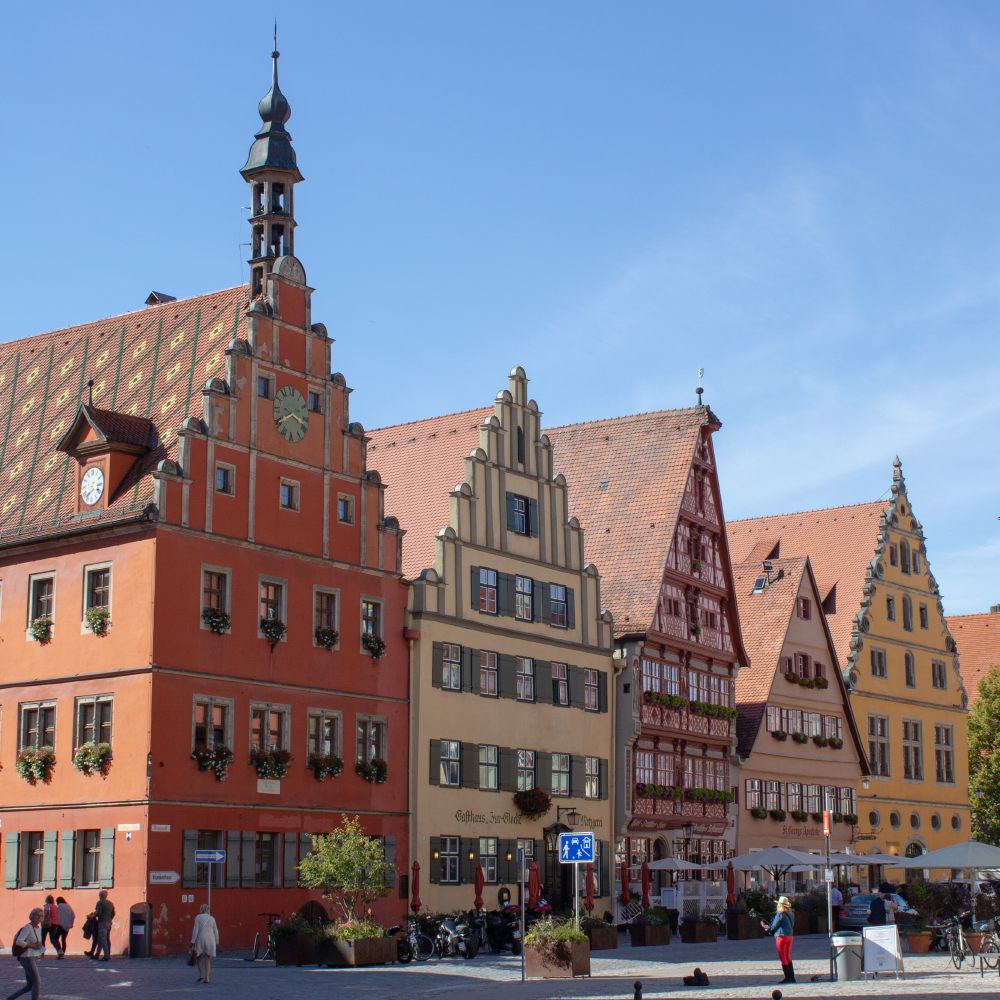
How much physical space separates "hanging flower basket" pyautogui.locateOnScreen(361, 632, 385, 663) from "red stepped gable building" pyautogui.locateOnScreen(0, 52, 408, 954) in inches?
4.2

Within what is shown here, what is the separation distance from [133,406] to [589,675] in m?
15.9

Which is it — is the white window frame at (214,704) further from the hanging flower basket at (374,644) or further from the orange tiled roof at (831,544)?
the orange tiled roof at (831,544)

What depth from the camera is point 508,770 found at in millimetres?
44156

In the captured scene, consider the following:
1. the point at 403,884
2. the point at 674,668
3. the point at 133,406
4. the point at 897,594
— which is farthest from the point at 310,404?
the point at 897,594

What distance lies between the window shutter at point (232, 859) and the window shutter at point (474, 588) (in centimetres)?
1030

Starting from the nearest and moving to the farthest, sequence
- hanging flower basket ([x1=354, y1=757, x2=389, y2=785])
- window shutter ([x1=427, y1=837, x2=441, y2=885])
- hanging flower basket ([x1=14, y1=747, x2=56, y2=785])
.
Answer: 1. hanging flower basket ([x1=14, y1=747, x2=56, y2=785])
2. hanging flower basket ([x1=354, y1=757, x2=389, y2=785])
3. window shutter ([x1=427, y1=837, x2=441, y2=885])

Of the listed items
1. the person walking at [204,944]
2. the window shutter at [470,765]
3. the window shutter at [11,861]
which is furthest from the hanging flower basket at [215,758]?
the window shutter at [470,765]

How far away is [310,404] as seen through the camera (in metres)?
39.7

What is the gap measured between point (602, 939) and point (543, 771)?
9642 mm

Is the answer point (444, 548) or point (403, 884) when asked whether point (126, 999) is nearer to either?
point (403, 884)

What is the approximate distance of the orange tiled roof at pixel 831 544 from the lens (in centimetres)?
6347

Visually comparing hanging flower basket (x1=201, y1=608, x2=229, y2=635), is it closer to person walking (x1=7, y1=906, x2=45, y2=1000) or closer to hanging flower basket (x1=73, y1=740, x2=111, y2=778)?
hanging flower basket (x1=73, y1=740, x2=111, y2=778)

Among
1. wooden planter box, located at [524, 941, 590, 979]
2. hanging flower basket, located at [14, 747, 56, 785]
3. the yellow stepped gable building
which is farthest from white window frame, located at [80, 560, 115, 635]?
the yellow stepped gable building

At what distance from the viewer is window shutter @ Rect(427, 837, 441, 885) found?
135ft
